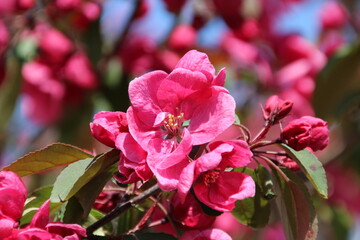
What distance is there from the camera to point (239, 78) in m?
3.01

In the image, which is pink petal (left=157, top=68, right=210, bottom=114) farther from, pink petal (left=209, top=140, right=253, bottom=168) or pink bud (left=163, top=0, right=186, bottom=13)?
pink bud (left=163, top=0, right=186, bottom=13)

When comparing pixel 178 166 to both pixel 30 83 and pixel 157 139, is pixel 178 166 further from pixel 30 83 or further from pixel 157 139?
pixel 30 83

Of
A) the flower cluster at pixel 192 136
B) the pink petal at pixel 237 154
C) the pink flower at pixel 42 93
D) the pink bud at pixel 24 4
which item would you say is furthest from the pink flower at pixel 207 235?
the pink flower at pixel 42 93

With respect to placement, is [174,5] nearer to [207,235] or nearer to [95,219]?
[95,219]

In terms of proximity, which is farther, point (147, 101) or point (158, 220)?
point (158, 220)

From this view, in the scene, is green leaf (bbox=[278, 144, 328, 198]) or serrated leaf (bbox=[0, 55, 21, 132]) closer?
green leaf (bbox=[278, 144, 328, 198])

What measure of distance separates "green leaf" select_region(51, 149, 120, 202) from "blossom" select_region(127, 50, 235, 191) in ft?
0.21

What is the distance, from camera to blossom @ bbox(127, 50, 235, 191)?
108 centimetres

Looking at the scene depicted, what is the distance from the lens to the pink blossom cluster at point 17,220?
1.02 m

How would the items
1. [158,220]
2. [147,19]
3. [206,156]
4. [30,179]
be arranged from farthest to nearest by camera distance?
[30,179] < [147,19] < [158,220] < [206,156]

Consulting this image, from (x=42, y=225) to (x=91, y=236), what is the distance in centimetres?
10

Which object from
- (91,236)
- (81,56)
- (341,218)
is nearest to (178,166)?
(91,236)

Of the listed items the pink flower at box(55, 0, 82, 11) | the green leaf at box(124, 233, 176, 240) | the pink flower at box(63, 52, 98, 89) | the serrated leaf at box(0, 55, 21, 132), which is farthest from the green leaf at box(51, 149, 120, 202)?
the serrated leaf at box(0, 55, 21, 132)

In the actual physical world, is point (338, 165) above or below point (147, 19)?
below
